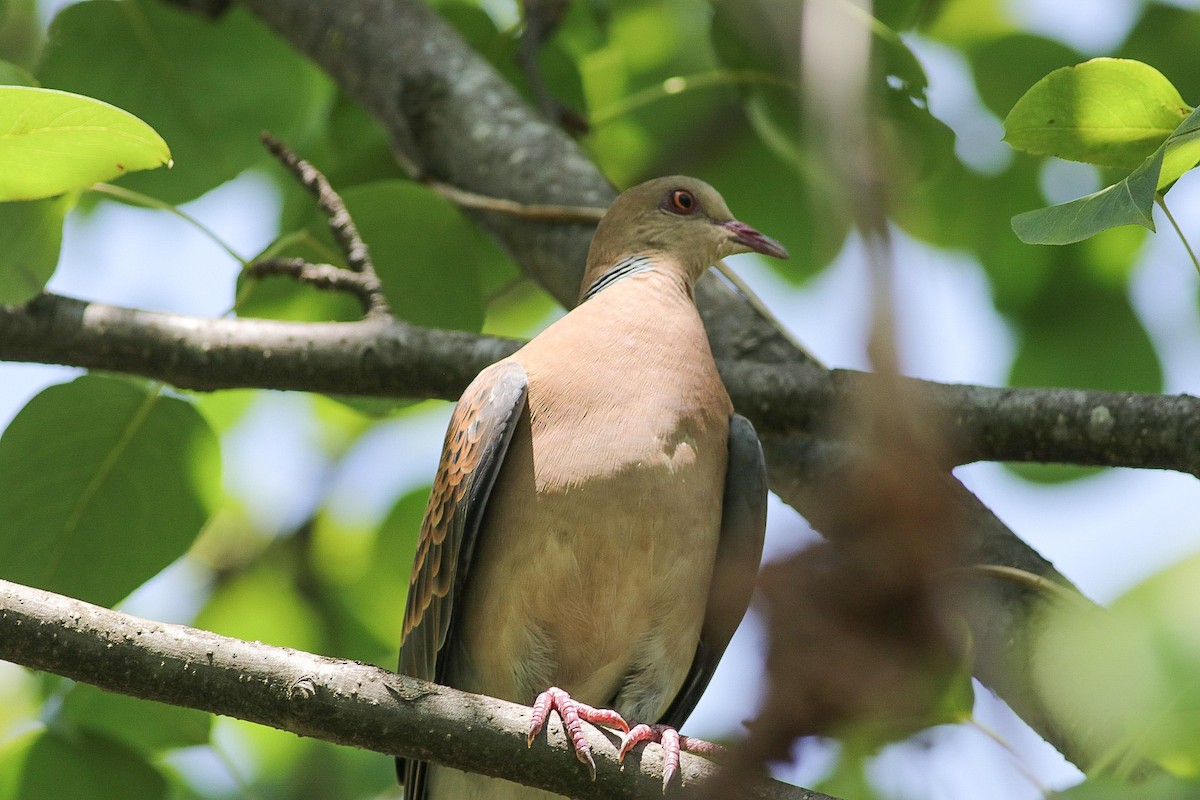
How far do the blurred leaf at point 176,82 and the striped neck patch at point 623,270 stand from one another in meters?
1.10

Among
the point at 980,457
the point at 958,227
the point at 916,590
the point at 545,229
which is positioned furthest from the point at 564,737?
the point at 958,227

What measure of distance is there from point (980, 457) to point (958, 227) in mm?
1454

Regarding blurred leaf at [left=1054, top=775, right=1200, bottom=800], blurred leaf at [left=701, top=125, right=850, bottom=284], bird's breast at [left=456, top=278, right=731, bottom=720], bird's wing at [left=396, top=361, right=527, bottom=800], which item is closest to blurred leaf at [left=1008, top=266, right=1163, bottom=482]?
blurred leaf at [left=701, top=125, right=850, bottom=284]

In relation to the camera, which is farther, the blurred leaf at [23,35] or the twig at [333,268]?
the blurred leaf at [23,35]

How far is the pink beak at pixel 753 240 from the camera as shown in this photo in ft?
10.6

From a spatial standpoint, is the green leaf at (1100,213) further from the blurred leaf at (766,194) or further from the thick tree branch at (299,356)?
the blurred leaf at (766,194)

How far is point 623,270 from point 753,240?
401mm

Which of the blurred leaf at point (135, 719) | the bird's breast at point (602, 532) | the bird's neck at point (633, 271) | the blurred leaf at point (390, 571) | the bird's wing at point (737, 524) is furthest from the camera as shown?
the blurred leaf at point (390, 571)

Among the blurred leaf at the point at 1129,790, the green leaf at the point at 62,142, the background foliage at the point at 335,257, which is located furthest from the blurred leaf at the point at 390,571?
the blurred leaf at the point at 1129,790

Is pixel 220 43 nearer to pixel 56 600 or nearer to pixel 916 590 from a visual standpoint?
pixel 56 600

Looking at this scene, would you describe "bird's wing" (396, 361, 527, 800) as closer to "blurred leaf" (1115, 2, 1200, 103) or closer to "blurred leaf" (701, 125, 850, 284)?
"blurred leaf" (701, 125, 850, 284)

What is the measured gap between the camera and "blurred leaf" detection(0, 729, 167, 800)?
286 cm

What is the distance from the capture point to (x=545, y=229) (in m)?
3.40

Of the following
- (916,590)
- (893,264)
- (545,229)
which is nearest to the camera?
(893,264)
